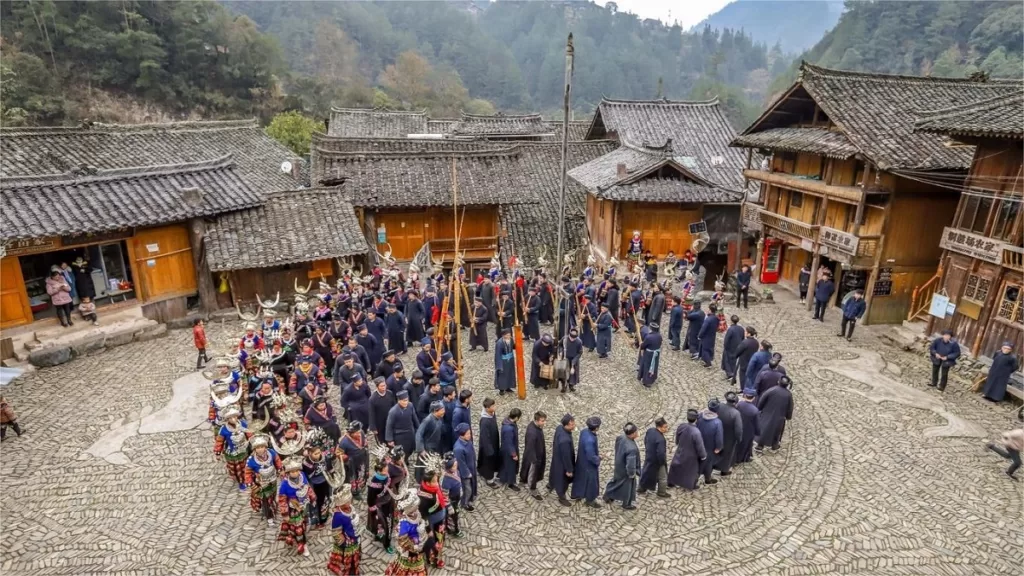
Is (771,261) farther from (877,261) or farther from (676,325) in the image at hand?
(676,325)

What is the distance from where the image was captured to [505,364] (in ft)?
43.0

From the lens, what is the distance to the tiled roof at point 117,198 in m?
14.9

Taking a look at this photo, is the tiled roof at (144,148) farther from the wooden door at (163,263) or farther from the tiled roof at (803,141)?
the tiled roof at (803,141)

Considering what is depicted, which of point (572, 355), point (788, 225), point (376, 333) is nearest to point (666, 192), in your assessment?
point (788, 225)

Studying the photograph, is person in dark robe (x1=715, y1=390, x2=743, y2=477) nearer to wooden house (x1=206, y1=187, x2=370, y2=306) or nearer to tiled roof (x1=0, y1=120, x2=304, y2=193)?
wooden house (x1=206, y1=187, x2=370, y2=306)

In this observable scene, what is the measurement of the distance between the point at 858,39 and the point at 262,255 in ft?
314

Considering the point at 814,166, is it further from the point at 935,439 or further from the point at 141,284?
the point at 141,284

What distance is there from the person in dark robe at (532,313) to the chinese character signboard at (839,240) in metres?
9.63

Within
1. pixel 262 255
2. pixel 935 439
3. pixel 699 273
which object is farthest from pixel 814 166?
pixel 262 255

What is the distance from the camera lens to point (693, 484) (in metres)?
9.90

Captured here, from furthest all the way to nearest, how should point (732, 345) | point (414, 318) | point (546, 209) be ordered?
point (546, 209)
point (414, 318)
point (732, 345)

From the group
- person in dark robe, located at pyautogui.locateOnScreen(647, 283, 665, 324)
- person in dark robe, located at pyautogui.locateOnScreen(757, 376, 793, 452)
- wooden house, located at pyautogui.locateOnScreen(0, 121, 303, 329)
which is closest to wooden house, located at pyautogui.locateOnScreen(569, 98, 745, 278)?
person in dark robe, located at pyautogui.locateOnScreen(647, 283, 665, 324)

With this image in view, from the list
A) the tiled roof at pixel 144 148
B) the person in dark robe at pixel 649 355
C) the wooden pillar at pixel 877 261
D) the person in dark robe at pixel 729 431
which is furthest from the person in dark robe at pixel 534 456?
the tiled roof at pixel 144 148

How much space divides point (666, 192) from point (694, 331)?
27.9ft
